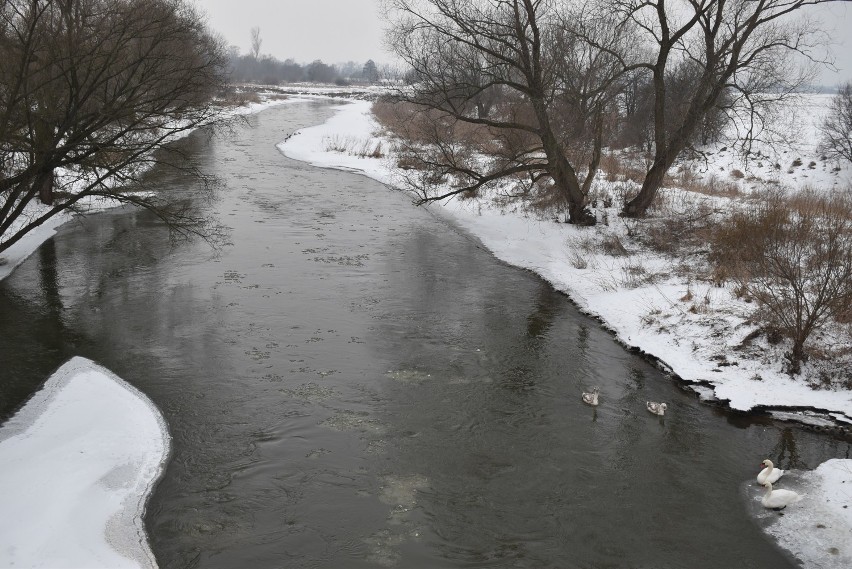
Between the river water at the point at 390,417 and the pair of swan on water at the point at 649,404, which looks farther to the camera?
the pair of swan on water at the point at 649,404

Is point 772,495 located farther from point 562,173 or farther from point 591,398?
point 562,173

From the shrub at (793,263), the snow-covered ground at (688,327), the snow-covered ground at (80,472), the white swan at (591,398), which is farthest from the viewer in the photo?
the shrub at (793,263)

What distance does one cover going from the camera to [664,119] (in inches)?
727

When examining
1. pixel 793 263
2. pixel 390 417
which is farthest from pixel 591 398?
pixel 793 263

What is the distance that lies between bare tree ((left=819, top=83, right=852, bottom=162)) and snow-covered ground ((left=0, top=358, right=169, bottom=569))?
3710 centimetres

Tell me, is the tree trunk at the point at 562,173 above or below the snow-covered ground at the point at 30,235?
above

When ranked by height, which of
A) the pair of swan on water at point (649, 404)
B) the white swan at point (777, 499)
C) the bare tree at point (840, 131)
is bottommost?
the white swan at point (777, 499)

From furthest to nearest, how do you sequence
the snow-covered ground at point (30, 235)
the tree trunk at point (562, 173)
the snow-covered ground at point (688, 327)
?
the tree trunk at point (562, 173) → the snow-covered ground at point (30, 235) → the snow-covered ground at point (688, 327)

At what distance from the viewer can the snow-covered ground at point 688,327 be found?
7250mm

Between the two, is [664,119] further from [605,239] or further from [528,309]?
[528,309]

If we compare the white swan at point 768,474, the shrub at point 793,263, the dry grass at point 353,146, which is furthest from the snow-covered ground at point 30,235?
the dry grass at point 353,146

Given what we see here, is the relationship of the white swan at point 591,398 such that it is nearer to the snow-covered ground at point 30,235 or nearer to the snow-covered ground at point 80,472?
the snow-covered ground at point 80,472

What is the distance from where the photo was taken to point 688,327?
38.3ft

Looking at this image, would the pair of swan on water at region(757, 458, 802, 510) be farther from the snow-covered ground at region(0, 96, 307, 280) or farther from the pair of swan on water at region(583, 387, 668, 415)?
the snow-covered ground at region(0, 96, 307, 280)
